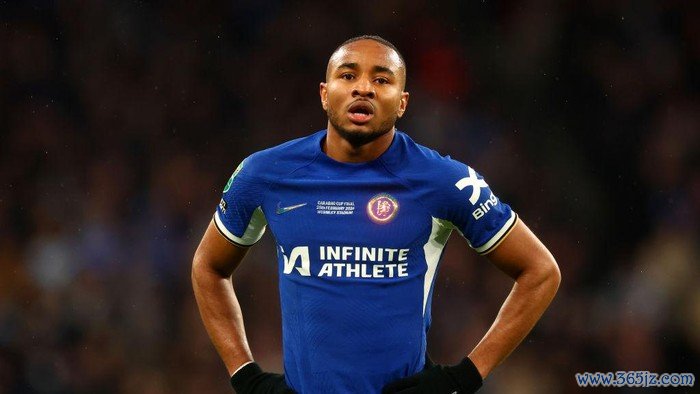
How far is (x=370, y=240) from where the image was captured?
3.01m

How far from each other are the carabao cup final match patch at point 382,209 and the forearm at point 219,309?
→ 70 centimetres

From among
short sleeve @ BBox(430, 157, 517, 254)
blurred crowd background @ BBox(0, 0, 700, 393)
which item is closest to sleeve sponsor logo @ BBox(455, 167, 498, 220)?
short sleeve @ BBox(430, 157, 517, 254)

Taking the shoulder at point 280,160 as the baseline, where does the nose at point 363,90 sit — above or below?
above

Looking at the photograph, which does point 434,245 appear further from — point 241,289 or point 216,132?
point 216,132

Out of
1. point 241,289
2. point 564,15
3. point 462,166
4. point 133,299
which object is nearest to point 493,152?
point 564,15

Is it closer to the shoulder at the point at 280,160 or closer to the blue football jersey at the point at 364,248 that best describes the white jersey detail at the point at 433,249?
the blue football jersey at the point at 364,248

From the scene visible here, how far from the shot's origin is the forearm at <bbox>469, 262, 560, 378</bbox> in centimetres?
316

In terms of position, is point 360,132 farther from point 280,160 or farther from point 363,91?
point 280,160

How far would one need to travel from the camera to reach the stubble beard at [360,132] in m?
3.07

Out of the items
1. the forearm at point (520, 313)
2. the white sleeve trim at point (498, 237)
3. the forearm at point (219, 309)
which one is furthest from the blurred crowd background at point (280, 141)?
the white sleeve trim at point (498, 237)

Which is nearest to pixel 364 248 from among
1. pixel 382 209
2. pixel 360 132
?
pixel 382 209

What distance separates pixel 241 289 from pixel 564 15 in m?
Result: 3.07

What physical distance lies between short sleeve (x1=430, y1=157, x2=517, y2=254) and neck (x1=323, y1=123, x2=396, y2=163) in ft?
0.66

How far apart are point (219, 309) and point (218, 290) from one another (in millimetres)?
65
